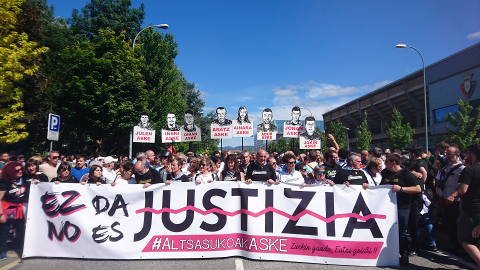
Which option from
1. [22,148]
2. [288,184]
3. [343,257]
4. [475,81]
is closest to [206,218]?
[288,184]

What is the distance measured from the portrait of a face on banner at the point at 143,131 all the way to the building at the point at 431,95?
3222 cm

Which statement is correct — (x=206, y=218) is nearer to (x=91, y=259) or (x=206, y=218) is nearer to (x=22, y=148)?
(x=91, y=259)

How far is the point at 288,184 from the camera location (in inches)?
185

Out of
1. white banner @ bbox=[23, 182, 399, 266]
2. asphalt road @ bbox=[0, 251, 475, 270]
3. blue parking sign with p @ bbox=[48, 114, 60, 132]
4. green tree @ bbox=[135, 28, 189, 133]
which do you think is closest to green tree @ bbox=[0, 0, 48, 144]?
blue parking sign with p @ bbox=[48, 114, 60, 132]

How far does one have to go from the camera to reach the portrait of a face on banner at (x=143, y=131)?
35.1 ft

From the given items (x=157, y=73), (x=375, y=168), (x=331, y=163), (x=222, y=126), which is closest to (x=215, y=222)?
(x=331, y=163)

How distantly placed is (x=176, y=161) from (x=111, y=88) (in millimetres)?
12981

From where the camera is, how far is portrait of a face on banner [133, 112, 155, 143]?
10703 millimetres

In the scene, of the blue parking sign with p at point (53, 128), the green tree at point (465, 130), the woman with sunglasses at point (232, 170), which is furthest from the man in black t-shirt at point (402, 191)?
the green tree at point (465, 130)

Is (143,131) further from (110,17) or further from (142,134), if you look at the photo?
(110,17)

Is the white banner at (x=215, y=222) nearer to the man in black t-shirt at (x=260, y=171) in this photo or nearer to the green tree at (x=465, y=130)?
the man in black t-shirt at (x=260, y=171)

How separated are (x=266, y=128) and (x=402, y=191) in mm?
5609

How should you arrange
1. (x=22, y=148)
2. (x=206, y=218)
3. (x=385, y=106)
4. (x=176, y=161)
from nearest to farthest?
(x=206, y=218) → (x=176, y=161) → (x=22, y=148) → (x=385, y=106)

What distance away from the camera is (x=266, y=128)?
9.64 m
